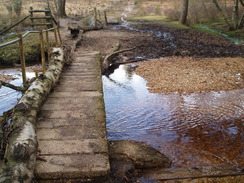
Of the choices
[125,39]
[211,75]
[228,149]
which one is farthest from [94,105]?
[125,39]

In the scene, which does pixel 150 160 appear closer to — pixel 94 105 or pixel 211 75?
pixel 94 105

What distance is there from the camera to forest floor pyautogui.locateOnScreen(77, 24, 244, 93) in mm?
8398

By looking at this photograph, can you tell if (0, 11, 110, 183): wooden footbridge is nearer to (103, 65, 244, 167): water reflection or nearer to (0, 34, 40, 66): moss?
(103, 65, 244, 167): water reflection

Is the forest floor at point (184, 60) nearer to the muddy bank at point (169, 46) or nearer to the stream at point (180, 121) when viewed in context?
the muddy bank at point (169, 46)

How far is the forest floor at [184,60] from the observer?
8.40 metres

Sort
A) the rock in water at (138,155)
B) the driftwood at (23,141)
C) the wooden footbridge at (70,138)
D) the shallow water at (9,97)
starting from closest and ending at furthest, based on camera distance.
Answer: the driftwood at (23,141), the wooden footbridge at (70,138), the rock in water at (138,155), the shallow water at (9,97)

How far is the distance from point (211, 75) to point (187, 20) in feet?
53.3

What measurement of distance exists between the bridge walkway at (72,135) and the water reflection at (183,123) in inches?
37.4

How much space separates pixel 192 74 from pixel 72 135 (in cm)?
673

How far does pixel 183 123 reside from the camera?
5.65 m

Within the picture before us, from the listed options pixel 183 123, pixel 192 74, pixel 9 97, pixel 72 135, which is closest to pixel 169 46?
pixel 192 74

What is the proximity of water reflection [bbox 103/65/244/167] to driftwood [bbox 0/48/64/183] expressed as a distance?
175 cm

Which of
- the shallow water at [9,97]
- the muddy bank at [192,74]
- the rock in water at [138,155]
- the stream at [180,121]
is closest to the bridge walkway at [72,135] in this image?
the rock in water at [138,155]

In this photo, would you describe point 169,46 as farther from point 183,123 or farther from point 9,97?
point 9,97
